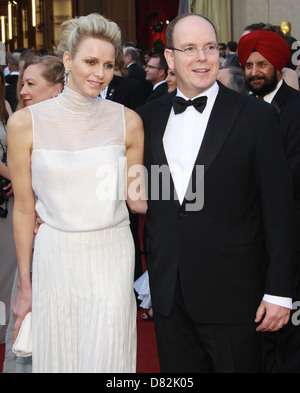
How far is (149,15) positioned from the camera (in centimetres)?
1855

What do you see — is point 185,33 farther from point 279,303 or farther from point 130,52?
point 130,52

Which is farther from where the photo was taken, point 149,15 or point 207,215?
point 149,15

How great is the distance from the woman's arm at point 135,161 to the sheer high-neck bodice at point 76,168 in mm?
64

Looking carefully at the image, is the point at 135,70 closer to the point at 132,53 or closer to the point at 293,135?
the point at 132,53

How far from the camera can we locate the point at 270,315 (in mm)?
2426

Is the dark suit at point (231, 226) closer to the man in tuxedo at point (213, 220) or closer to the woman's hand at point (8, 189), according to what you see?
the man in tuxedo at point (213, 220)

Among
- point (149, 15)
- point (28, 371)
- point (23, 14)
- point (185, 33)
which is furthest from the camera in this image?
point (23, 14)

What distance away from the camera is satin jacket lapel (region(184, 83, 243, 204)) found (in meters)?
2.44

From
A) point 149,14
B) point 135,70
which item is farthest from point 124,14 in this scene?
point 135,70

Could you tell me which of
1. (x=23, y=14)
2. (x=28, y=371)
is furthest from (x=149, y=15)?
(x=28, y=371)

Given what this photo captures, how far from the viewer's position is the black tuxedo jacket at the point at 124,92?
5.55 metres

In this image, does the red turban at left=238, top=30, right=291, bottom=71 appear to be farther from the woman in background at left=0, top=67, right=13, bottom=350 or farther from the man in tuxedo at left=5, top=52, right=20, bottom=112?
the man in tuxedo at left=5, top=52, right=20, bottom=112

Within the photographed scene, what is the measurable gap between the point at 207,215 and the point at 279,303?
42 cm

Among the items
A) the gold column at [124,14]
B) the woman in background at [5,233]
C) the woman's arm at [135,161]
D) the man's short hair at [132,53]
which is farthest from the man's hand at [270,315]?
the gold column at [124,14]
